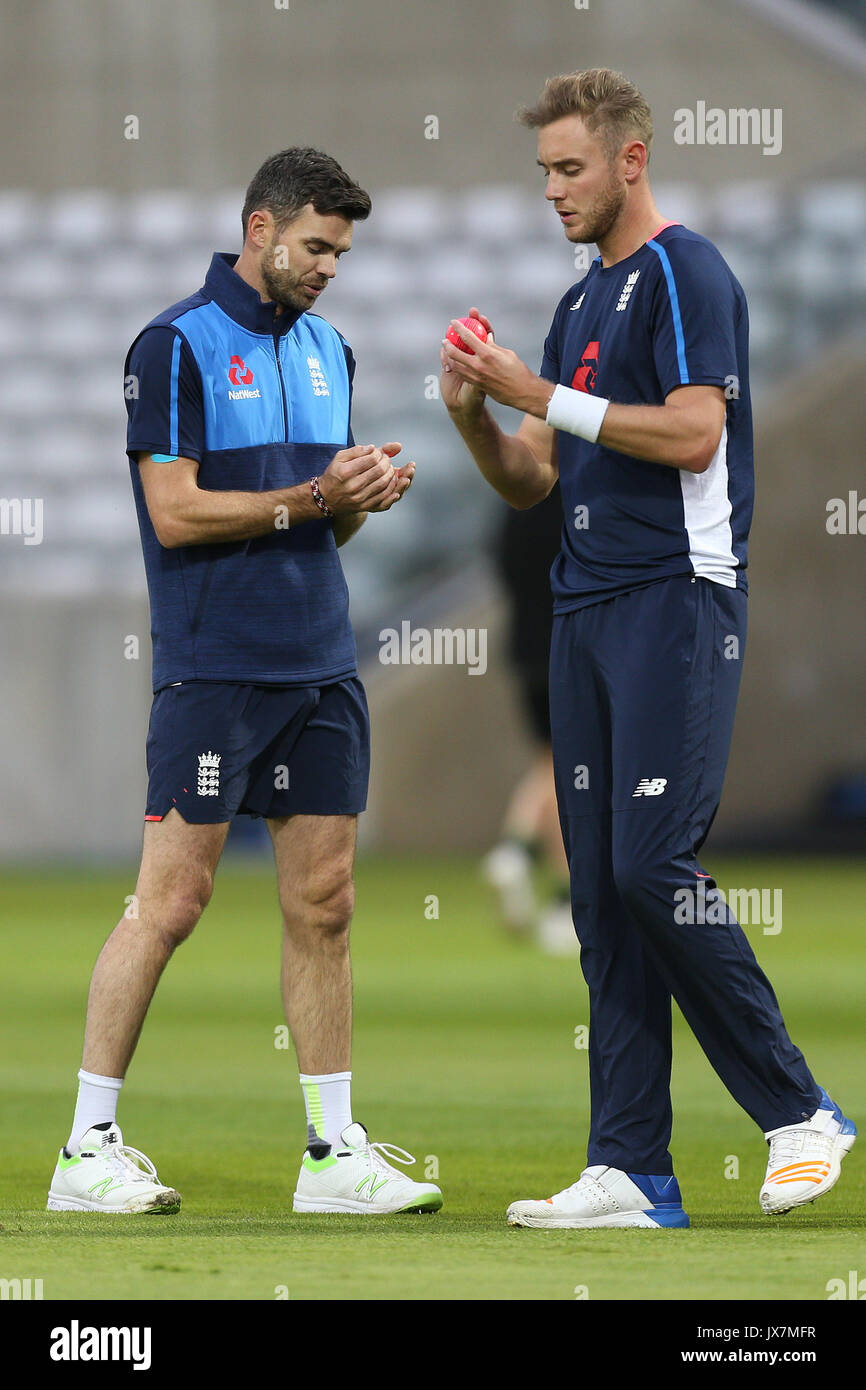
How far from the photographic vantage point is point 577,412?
4602 millimetres

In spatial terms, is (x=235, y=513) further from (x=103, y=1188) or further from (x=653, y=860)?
(x=103, y=1188)

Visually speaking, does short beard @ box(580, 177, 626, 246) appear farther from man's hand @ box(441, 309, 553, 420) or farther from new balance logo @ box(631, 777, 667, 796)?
new balance logo @ box(631, 777, 667, 796)

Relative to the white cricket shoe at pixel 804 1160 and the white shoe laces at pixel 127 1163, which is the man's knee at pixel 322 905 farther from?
the white cricket shoe at pixel 804 1160

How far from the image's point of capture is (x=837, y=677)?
21.1m

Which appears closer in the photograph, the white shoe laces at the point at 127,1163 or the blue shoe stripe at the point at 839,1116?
the blue shoe stripe at the point at 839,1116

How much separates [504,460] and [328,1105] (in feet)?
5.04

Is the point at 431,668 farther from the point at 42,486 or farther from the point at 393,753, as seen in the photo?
the point at 42,486

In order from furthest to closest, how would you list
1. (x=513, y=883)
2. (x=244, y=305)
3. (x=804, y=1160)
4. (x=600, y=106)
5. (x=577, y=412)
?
(x=513, y=883), (x=244, y=305), (x=600, y=106), (x=577, y=412), (x=804, y=1160)

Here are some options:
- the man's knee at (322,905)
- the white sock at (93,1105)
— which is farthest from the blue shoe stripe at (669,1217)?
the white sock at (93,1105)

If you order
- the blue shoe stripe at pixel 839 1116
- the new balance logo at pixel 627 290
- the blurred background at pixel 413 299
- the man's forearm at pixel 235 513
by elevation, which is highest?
the blurred background at pixel 413 299

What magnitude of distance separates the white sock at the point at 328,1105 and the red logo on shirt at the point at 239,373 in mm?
1621

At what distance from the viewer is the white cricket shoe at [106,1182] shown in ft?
15.7

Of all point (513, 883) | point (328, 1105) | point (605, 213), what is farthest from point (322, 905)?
point (513, 883)
